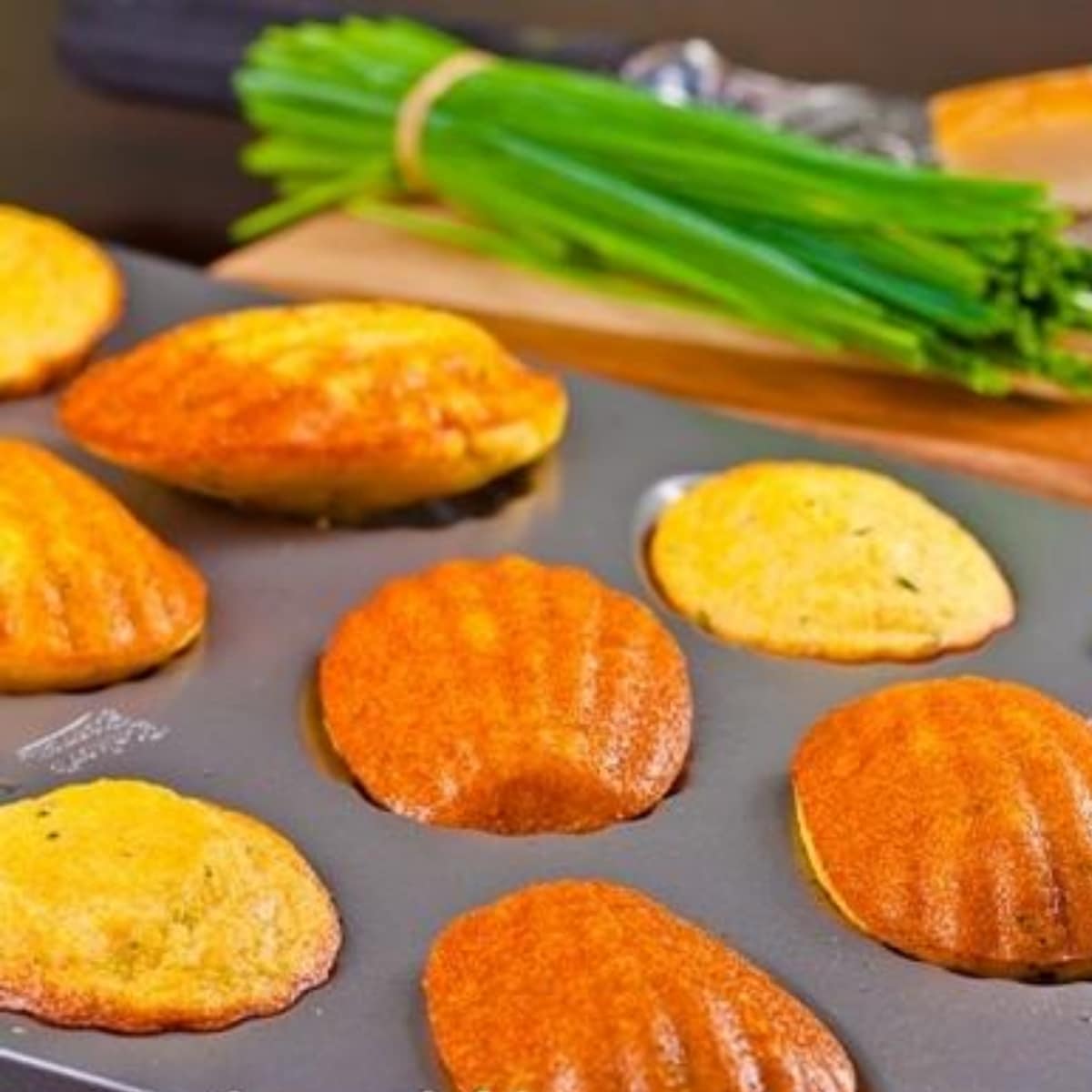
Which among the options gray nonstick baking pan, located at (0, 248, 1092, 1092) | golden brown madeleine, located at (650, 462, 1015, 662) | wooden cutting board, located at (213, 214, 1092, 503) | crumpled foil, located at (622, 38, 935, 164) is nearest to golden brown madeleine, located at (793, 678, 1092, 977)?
gray nonstick baking pan, located at (0, 248, 1092, 1092)

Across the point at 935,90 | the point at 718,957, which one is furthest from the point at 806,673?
the point at 935,90

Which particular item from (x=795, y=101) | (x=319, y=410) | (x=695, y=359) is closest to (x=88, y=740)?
(x=319, y=410)

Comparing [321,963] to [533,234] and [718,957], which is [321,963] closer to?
[718,957]

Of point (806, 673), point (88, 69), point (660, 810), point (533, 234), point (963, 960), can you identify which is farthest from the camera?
point (88, 69)

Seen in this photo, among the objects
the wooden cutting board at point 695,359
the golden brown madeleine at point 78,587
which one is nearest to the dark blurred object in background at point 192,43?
the wooden cutting board at point 695,359

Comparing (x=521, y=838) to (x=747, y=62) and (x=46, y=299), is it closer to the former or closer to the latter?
(x=46, y=299)
